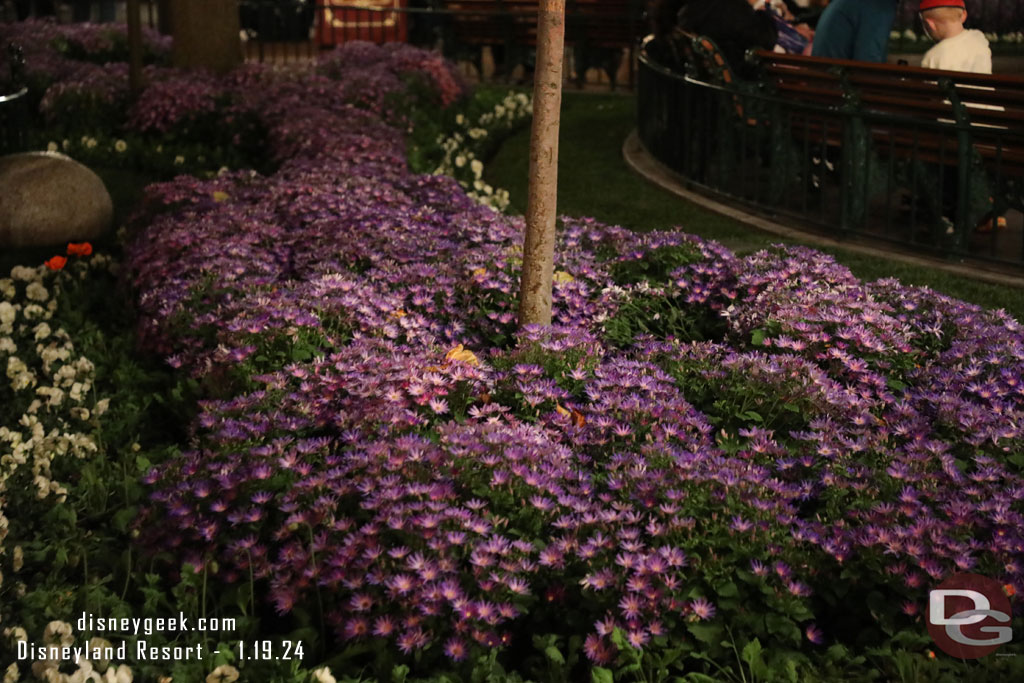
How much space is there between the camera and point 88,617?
362 cm

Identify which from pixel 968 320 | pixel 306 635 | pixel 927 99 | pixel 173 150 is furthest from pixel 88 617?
pixel 173 150

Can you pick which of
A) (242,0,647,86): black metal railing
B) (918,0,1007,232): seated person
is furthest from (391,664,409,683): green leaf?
(242,0,647,86): black metal railing

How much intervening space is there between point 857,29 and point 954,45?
1109mm

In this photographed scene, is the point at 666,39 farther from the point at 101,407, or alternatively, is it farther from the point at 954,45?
the point at 101,407

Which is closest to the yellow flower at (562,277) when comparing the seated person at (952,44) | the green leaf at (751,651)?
the green leaf at (751,651)

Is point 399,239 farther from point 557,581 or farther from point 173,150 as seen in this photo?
point 173,150

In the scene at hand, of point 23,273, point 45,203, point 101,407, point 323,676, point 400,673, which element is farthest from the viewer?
point 45,203

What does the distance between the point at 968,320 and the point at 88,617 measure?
11.0ft

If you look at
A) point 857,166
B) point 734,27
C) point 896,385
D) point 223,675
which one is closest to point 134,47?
point 734,27

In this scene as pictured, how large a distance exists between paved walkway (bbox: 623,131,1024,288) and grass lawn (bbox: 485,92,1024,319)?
63 millimetres

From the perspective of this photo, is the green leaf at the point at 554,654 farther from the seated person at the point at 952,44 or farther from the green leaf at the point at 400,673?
the seated person at the point at 952,44

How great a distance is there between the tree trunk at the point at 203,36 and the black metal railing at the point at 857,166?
465 cm

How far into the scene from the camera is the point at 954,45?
7.69 meters

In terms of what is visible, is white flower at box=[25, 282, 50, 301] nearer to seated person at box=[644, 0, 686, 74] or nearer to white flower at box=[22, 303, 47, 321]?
white flower at box=[22, 303, 47, 321]
